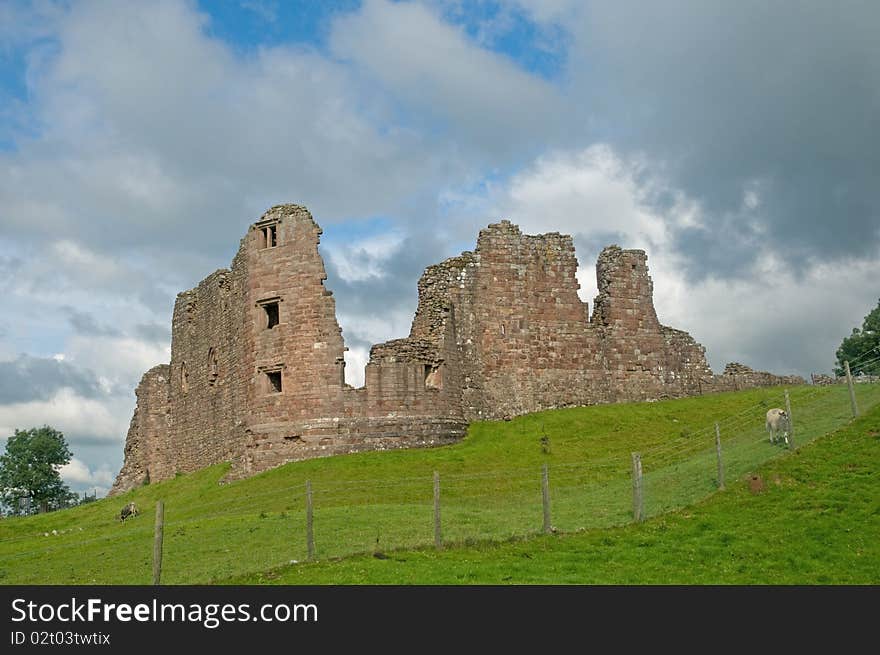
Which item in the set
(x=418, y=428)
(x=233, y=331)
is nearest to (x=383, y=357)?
(x=418, y=428)

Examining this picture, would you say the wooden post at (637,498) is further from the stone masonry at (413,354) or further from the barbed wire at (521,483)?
the stone masonry at (413,354)

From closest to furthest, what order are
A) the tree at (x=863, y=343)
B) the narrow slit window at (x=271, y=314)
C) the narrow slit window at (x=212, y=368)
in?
the narrow slit window at (x=271, y=314)
the narrow slit window at (x=212, y=368)
the tree at (x=863, y=343)

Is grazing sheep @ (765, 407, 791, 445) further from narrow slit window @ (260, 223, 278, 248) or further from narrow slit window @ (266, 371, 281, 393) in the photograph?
narrow slit window @ (260, 223, 278, 248)

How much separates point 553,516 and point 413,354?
15171 millimetres

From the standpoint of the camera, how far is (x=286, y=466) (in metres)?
34.5

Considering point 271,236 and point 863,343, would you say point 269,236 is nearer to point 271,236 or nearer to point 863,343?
point 271,236

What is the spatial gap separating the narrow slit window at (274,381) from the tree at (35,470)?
40.6 m

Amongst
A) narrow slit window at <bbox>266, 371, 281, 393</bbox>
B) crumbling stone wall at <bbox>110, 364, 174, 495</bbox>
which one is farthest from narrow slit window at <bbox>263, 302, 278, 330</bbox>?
crumbling stone wall at <bbox>110, 364, 174, 495</bbox>

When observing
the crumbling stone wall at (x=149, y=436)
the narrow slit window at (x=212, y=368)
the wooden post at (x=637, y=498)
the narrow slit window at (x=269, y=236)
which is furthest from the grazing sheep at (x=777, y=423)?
the crumbling stone wall at (x=149, y=436)

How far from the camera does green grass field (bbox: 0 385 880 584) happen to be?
56.4 feet

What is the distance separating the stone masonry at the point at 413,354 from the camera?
35812 millimetres

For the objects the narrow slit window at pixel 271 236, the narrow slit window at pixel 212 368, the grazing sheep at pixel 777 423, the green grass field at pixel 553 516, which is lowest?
the green grass field at pixel 553 516

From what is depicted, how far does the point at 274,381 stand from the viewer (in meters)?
37.1

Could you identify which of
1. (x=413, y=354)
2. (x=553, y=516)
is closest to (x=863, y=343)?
(x=413, y=354)
